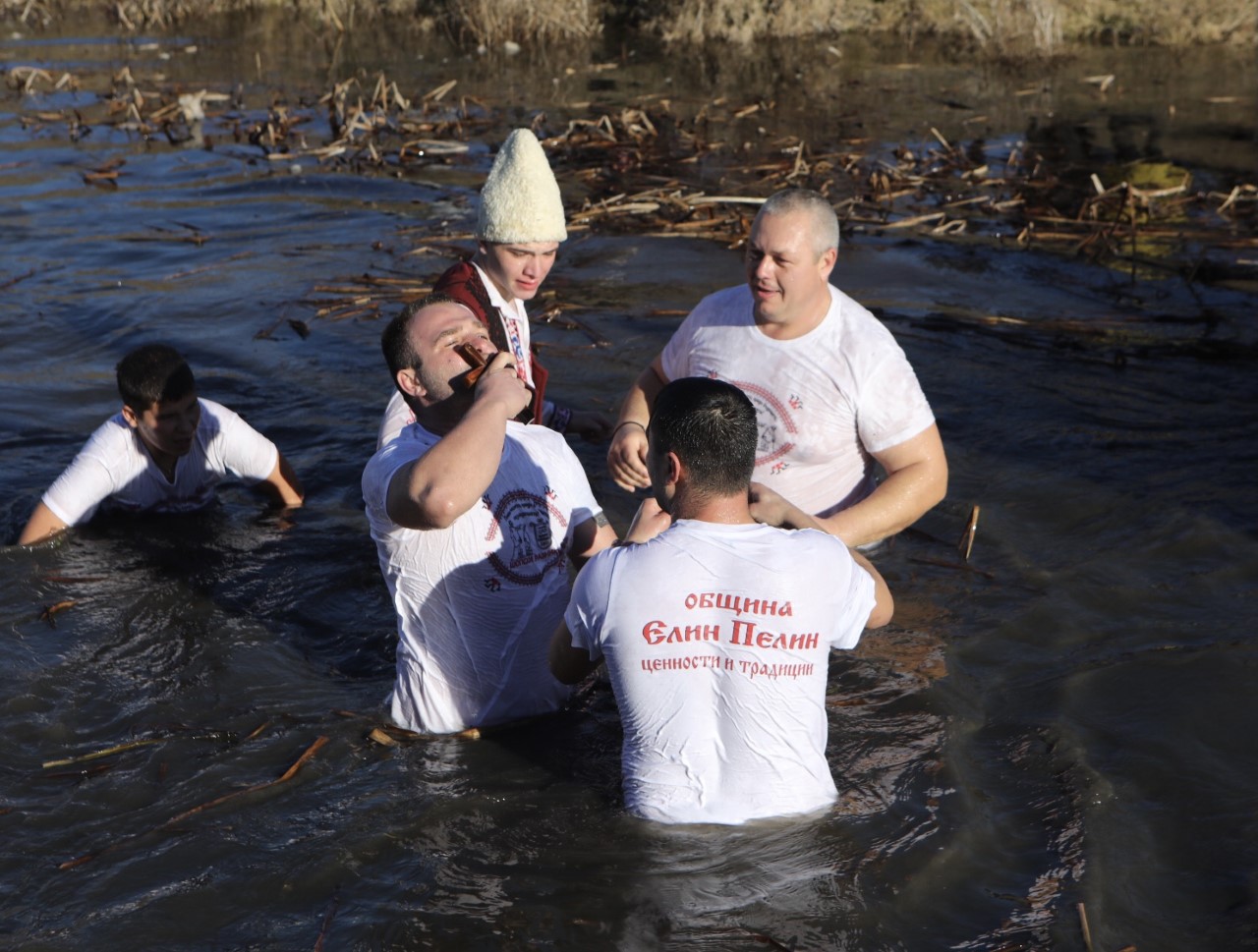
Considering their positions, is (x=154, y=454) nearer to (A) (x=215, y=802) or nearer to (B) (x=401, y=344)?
(A) (x=215, y=802)

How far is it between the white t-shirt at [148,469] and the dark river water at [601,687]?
24 cm

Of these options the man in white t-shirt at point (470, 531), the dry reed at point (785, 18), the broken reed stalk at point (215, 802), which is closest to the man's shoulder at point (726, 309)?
the man in white t-shirt at point (470, 531)

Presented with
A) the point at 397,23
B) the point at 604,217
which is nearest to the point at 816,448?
the point at 604,217

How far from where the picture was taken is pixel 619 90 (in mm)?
19703

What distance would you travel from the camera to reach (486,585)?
15.9 feet

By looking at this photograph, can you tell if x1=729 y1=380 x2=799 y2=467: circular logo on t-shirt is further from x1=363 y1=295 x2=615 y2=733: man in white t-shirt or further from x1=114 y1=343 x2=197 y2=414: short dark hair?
x1=114 y1=343 x2=197 y2=414: short dark hair

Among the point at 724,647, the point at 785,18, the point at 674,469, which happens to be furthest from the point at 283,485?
the point at 785,18

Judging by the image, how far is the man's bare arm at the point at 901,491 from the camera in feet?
20.1

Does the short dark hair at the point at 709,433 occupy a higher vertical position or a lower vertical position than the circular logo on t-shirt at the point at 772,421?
higher

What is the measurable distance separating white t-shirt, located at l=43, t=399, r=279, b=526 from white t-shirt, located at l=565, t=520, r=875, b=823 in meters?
4.08

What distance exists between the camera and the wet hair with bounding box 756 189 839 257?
600 centimetres

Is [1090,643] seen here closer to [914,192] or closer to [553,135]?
[914,192]

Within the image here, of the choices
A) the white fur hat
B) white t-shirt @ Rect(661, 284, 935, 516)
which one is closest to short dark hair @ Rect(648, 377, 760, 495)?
the white fur hat

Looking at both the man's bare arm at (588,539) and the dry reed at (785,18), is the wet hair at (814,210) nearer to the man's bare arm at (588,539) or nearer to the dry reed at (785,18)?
the man's bare arm at (588,539)
